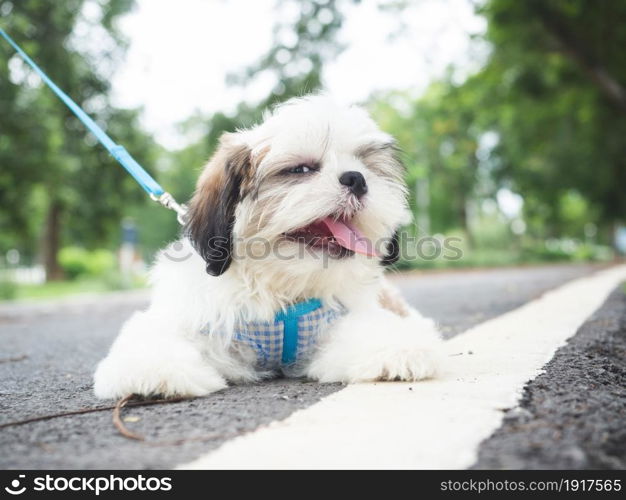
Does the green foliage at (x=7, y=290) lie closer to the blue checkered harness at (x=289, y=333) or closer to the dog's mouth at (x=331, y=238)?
the blue checkered harness at (x=289, y=333)

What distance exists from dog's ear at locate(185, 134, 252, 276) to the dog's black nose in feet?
1.70

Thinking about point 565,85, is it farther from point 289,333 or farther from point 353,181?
point 289,333

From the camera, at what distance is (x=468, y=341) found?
14.1 feet

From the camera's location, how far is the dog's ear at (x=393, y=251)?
3.68 meters

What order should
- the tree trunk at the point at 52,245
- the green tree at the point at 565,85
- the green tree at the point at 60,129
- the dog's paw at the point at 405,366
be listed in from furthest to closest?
the tree trunk at the point at 52,245
the green tree at the point at 565,85
the green tree at the point at 60,129
the dog's paw at the point at 405,366

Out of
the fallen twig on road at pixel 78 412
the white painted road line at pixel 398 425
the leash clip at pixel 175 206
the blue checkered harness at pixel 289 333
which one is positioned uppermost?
the leash clip at pixel 175 206

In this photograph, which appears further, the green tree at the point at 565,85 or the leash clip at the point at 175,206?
the green tree at the point at 565,85

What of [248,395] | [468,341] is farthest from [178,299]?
[468,341]

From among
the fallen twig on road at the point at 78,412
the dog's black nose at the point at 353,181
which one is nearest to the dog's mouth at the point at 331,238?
the dog's black nose at the point at 353,181

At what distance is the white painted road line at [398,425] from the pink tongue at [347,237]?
0.72 m

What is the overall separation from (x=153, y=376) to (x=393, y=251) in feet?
5.67

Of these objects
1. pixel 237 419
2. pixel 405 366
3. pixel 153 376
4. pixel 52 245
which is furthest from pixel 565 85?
pixel 52 245

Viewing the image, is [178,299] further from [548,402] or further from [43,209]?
[43,209]
